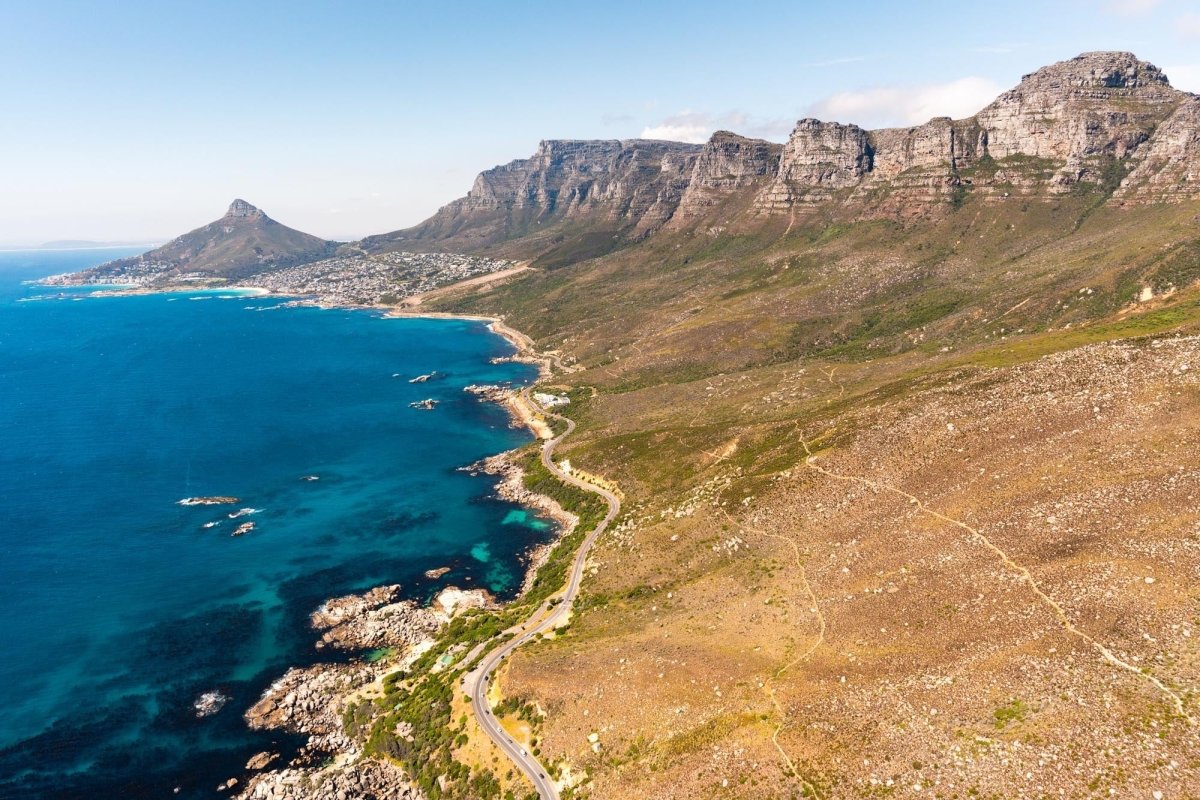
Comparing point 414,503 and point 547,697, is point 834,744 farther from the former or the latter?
point 414,503

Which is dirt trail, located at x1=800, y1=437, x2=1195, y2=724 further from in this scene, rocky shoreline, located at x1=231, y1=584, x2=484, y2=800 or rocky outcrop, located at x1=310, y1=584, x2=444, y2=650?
rocky outcrop, located at x1=310, y1=584, x2=444, y2=650

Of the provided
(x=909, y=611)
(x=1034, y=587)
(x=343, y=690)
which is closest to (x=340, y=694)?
(x=343, y=690)

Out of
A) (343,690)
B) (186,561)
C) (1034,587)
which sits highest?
(1034,587)

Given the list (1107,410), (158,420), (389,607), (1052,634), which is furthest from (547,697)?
(158,420)

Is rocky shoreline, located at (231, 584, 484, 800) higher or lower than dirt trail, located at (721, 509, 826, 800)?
lower

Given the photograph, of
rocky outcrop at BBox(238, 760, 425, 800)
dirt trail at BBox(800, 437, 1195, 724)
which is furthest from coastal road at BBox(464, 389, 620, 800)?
dirt trail at BBox(800, 437, 1195, 724)

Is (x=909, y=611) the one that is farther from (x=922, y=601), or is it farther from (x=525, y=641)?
(x=525, y=641)

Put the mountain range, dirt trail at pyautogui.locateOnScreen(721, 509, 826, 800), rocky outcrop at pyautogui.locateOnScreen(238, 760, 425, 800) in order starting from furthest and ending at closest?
rocky outcrop at pyautogui.locateOnScreen(238, 760, 425, 800) < dirt trail at pyautogui.locateOnScreen(721, 509, 826, 800) < the mountain range
